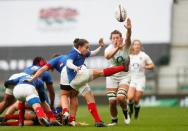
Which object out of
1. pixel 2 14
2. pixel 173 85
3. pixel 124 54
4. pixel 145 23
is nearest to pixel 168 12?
pixel 145 23

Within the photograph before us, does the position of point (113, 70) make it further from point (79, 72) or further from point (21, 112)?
point (21, 112)

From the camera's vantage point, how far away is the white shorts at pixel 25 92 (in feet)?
53.8

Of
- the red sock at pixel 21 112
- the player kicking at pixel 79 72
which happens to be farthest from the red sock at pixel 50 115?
the player kicking at pixel 79 72

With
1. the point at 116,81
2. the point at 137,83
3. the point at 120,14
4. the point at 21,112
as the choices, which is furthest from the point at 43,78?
the point at 137,83

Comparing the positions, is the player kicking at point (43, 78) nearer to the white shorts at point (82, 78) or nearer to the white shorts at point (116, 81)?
the white shorts at point (82, 78)

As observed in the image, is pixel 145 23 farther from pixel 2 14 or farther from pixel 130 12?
pixel 2 14

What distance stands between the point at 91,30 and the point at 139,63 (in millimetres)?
20260

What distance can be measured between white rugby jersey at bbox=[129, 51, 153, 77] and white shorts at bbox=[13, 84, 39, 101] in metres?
6.65

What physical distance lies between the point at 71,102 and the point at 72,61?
129 centimetres

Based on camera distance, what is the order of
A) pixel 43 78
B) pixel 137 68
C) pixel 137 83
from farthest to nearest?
pixel 137 68 → pixel 137 83 → pixel 43 78

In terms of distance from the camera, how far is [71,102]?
57.2 ft

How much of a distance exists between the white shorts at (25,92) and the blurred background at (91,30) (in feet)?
70.7

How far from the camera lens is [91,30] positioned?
42875 millimetres

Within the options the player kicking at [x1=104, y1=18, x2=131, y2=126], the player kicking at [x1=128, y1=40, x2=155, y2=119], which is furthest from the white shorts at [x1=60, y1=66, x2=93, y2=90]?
the player kicking at [x1=128, y1=40, x2=155, y2=119]
